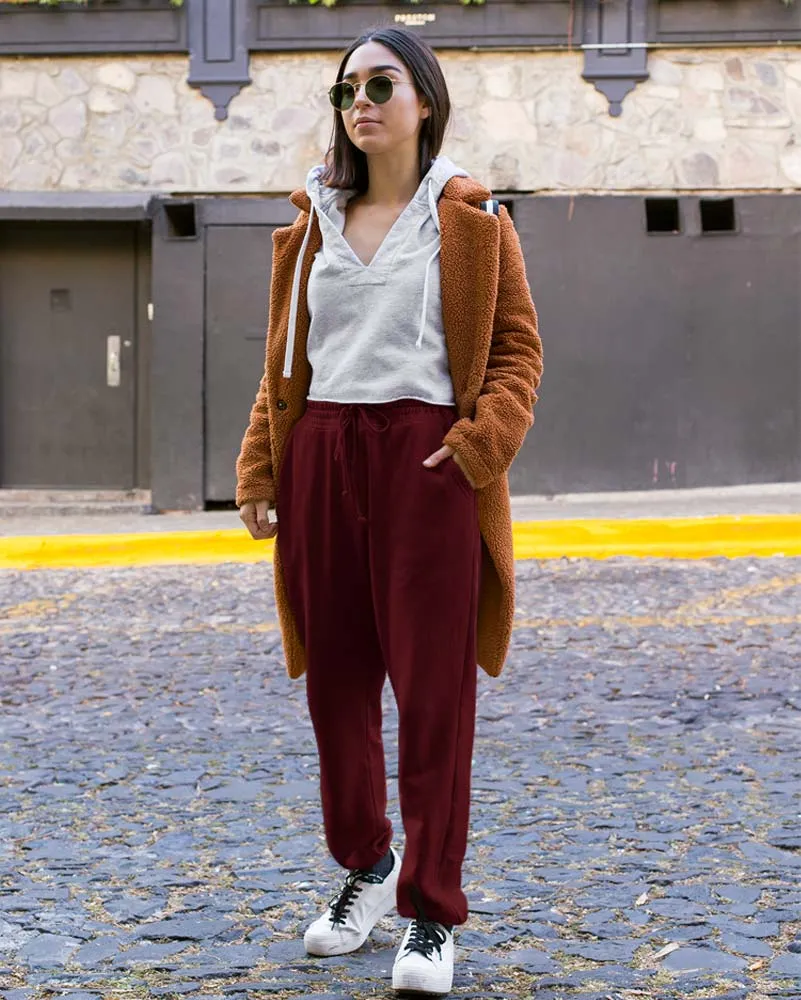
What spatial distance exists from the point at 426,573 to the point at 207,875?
125 centimetres

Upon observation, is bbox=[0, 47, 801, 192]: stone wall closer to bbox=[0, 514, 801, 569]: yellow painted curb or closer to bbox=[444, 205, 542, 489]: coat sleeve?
bbox=[0, 514, 801, 569]: yellow painted curb

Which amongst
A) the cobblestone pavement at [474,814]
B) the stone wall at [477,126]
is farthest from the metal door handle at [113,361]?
the cobblestone pavement at [474,814]

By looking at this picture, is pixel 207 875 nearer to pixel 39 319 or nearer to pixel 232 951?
pixel 232 951

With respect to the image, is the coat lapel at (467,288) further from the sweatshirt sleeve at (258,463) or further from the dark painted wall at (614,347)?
the dark painted wall at (614,347)

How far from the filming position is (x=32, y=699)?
19.1 ft

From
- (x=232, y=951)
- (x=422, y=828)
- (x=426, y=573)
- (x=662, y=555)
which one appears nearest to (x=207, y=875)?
(x=232, y=951)

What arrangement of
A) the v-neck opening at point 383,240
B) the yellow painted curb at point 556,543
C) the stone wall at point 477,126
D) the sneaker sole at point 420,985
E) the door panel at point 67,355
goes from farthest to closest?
the door panel at point 67,355 → the stone wall at point 477,126 → the yellow painted curb at point 556,543 → the v-neck opening at point 383,240 → the sneaker sole at point 420,985

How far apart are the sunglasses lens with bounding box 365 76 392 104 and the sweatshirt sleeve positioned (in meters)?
0.61

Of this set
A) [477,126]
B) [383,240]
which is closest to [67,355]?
[477,126]

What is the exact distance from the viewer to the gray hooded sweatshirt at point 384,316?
296 cm

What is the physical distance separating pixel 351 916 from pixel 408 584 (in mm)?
779

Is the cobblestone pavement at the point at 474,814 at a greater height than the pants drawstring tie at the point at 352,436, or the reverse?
the pants drawstring tie at the point at 352,436

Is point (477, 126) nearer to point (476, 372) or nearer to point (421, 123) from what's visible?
point (421, 123)

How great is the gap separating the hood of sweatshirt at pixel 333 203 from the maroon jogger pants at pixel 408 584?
201 millimetres
